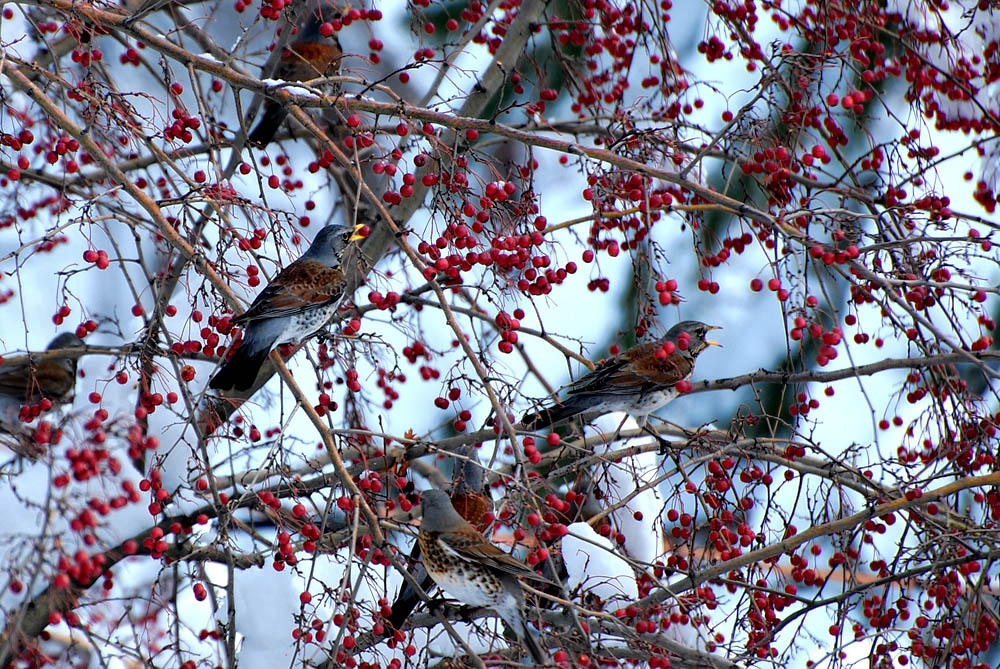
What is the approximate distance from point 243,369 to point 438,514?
0.61 m

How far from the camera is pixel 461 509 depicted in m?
2.88

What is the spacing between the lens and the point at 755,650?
2.04 m

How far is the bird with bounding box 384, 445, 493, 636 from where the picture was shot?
241cm

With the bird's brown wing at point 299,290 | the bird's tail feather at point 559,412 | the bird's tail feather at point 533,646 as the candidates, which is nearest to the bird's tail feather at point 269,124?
the bird's brown wing at point 299,290

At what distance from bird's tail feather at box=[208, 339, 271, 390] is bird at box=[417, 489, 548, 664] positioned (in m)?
0.54

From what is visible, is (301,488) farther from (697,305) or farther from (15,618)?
(697,305)

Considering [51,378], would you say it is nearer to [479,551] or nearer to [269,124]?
[269,124]

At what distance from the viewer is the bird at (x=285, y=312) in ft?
8.09

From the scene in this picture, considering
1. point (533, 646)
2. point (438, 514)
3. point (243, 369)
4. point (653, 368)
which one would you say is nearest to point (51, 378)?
point (243, 369)

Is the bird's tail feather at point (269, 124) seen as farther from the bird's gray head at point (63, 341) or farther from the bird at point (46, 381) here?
the bird's gray head at point (63, 341)

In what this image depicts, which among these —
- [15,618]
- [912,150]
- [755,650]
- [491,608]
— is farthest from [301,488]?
[912,150]

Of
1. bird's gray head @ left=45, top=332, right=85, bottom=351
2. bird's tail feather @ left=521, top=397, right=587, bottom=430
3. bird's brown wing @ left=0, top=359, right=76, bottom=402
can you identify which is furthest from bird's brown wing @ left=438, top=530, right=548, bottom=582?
bird's gray head @ left=45, top=332, right=85, bottom=351

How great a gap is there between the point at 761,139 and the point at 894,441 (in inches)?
135

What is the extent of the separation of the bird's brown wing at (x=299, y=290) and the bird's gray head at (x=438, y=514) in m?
0.59
